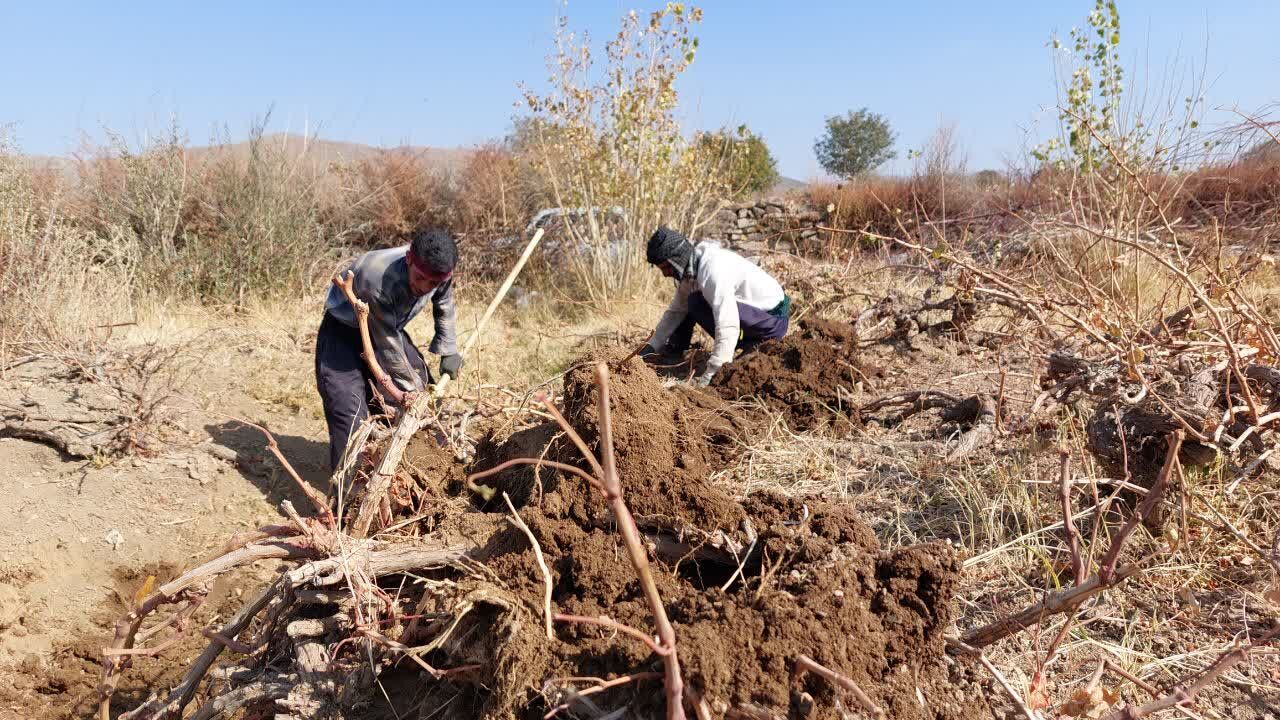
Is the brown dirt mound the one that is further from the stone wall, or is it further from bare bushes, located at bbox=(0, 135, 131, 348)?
the stone wall

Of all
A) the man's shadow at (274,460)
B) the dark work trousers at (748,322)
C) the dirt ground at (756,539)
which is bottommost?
the man's shadow at (274,460)

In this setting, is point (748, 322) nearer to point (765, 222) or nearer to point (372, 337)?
point (372, 337)

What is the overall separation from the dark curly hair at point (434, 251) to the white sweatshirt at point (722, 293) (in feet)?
5.51

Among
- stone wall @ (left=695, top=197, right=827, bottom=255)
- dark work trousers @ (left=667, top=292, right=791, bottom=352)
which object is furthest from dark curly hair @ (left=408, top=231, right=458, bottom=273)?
stone wall @ (left=695, top=197, right=827, bottom=255)

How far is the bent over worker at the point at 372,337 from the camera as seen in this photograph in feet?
12.6

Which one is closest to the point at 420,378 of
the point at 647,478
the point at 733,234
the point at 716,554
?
the point at 647,478

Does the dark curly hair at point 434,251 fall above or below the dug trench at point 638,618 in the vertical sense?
above

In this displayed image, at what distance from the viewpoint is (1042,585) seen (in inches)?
96.3

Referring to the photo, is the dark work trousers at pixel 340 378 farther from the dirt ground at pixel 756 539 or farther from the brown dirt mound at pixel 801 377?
the brown dirt mound at pixel 801 377

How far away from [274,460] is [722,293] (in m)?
3.00

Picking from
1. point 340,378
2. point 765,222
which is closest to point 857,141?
point 765,222

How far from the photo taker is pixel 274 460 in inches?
186

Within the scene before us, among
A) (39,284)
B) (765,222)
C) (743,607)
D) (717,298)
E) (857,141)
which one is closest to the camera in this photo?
(743,607)

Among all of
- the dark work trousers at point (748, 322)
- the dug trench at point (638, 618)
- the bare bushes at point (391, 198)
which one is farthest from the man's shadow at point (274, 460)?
the bare bushes at point (391, 198)
